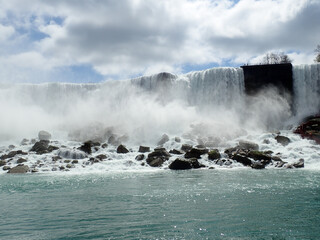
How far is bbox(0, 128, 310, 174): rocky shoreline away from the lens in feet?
70.2

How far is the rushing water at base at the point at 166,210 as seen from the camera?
6953 millimetres

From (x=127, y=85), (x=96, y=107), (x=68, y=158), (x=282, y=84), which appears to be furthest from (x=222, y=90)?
(x=68, y=158)

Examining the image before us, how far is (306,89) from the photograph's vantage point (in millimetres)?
35062

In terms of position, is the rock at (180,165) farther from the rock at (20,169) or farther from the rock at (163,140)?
the rock at (20,169)

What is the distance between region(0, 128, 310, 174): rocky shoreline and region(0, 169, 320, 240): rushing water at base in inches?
274

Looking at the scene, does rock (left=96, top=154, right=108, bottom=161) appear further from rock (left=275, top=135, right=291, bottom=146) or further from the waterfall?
the waterfall

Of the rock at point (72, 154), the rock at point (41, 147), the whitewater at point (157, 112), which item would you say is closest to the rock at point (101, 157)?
the whitewater at point (157, 112)

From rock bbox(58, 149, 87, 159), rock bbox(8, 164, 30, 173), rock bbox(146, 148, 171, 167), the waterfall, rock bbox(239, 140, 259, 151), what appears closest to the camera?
rock bbox(8, 164, 30, 173)

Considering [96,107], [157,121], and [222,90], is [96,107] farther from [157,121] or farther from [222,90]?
[222,90]

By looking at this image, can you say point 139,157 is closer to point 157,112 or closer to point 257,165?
point 257,165

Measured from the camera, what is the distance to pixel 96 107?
135ft

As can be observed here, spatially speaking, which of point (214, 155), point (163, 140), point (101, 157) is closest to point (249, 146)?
point (214, 155)

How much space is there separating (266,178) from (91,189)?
859 cm

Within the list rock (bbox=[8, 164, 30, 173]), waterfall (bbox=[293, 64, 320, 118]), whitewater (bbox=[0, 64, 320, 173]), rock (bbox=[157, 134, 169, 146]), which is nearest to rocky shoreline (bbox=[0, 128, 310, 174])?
rock (bbox=[8, 164, 30, 173])
